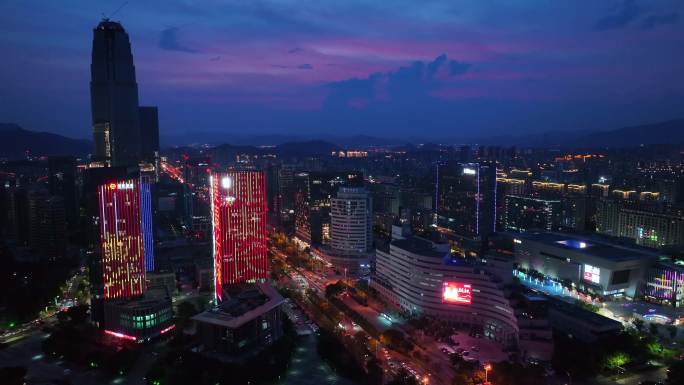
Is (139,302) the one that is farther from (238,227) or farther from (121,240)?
(238,227)

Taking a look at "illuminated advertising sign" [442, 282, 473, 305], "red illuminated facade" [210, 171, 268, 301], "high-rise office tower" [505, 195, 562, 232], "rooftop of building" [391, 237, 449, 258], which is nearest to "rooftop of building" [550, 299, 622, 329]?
"illuminated advertising sign" [442, 282, 473, 305]

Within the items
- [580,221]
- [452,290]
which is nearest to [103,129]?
[452,290]

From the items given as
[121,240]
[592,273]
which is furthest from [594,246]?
[121,240]

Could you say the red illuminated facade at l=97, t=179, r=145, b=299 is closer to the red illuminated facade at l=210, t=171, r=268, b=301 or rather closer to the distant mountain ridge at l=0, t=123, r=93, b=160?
the red illuminated facade at l=210, t=171, r=268, b=301

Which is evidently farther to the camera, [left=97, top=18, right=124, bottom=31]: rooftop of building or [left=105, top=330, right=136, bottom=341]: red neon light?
[left=97, top=18, right=124, bottom=31]: rooftop of building

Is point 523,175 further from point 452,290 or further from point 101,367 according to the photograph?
point 101,367
